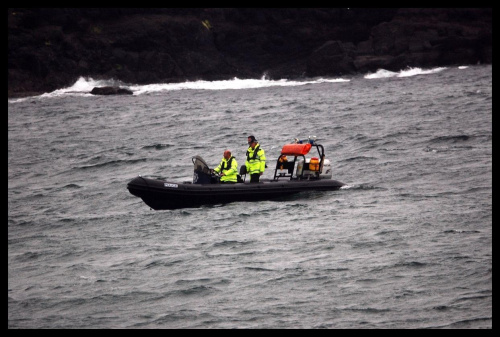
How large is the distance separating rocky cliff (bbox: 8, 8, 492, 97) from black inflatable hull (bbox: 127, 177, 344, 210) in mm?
33781

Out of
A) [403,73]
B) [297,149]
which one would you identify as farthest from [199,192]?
[403,73]

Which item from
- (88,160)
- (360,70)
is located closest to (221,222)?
(88,160)

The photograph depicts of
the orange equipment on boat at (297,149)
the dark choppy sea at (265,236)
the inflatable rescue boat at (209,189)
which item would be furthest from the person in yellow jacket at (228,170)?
the orange equipment on boat at (297,149)

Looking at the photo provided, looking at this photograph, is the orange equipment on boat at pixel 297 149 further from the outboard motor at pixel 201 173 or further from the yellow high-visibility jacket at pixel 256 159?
the outboard motor at pixel 201 173

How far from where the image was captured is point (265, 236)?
1511 centimetres

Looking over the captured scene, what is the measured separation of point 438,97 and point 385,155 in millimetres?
14338

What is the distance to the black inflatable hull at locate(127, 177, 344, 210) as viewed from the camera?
17.3 metres

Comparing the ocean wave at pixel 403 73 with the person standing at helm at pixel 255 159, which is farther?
the ocean wave at pixel 403 73

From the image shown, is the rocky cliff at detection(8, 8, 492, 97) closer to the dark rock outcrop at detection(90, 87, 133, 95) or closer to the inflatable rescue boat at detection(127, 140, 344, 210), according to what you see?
the dark rock outcrop at detection(90, 87, 133, 95)

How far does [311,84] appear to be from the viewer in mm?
50594

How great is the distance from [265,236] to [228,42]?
150 ft

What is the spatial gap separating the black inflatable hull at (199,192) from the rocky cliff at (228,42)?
33.8m

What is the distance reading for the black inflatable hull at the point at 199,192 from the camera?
17281mm

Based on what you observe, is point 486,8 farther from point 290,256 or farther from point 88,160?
point 290,256
